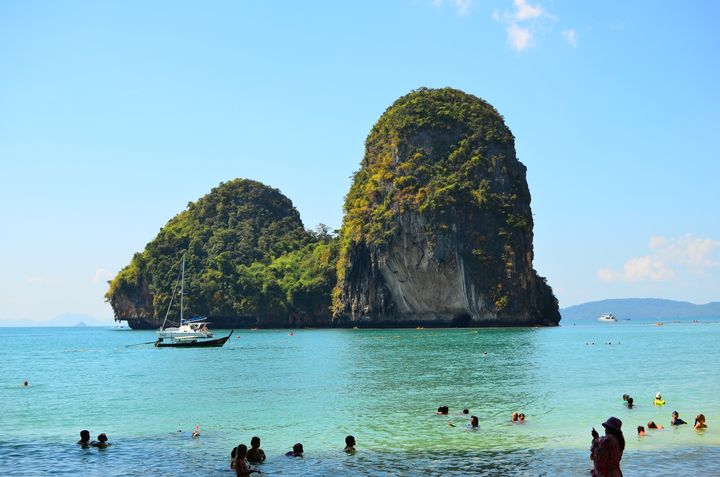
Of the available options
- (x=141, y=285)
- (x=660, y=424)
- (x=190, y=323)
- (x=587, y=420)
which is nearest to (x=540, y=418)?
(x=587, y=420)

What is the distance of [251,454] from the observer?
55.3ft

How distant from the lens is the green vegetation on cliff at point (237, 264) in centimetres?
11694

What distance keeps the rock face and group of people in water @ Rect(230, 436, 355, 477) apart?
79.0 meters

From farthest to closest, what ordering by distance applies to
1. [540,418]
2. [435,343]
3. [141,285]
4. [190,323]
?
[141,285], [190,323], [435,343], [540,418]

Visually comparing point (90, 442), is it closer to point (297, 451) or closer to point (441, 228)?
point (297, 451)

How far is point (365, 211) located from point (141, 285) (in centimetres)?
4716

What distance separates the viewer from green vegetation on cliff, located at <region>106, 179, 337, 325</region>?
384ft

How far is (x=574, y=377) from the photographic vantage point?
111 feet

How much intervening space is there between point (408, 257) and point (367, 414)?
3063 inches

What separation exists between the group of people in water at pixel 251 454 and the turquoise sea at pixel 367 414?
36 centimetres

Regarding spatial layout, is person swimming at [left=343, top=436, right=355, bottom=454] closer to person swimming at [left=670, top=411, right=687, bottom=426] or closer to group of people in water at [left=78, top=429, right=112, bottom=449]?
group of people in water at [left=78, top=429, right=112, bottom=449]

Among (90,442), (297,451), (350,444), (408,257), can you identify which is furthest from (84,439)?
(408,257)

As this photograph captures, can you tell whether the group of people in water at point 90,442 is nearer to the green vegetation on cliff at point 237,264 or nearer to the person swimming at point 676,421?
the person swimming at point 676,421

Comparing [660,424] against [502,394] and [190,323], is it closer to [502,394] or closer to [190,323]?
[502,394]
